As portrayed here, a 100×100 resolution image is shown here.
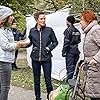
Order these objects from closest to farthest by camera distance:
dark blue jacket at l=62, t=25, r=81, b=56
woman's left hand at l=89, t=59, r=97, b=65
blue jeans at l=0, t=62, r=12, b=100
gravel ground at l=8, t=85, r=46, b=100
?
1. woman's left hand at l=89, t=59, r=97, b=65
2. blue jeans at l=0, t=62, r=12, b=100
3. gravel ground at l=8, t=85, r=46, b=100
4. dark blue jacket at l=62, t=25, r=81, b=56

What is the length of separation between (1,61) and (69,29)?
128 inches

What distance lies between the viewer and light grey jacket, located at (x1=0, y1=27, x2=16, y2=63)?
5898 millimetres

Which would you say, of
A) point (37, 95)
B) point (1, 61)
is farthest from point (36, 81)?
point (1, 61)

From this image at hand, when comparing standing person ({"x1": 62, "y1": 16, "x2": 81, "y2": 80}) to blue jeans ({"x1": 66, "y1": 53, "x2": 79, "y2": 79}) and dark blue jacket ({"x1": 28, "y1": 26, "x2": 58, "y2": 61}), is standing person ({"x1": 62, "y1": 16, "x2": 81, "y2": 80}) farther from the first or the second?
dark blue jacket ({"x1": 28, "y1": 26, "x2": 58, "y2": 61})

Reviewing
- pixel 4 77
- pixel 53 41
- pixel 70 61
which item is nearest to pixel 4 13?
pixel 4 77

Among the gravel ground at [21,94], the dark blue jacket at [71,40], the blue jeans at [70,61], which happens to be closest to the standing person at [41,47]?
the gravel ground at [21,94]

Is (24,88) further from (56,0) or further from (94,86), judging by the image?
(56,0)

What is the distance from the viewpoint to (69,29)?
29.3 feet

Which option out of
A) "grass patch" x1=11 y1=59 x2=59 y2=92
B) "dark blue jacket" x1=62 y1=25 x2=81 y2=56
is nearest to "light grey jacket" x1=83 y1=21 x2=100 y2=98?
"dark blue jacket" x1=62 y1=25 x2=81 y2=56

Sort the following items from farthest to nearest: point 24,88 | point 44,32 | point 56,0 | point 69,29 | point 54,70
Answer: point 56,0
point 54,70
point 24,88
point 69,29
point 44,32

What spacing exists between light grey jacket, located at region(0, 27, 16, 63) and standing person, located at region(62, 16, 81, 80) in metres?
3.07

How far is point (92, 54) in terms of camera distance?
577cm

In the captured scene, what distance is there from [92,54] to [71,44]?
10.7 feet

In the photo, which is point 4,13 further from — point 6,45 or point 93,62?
point 93,62
